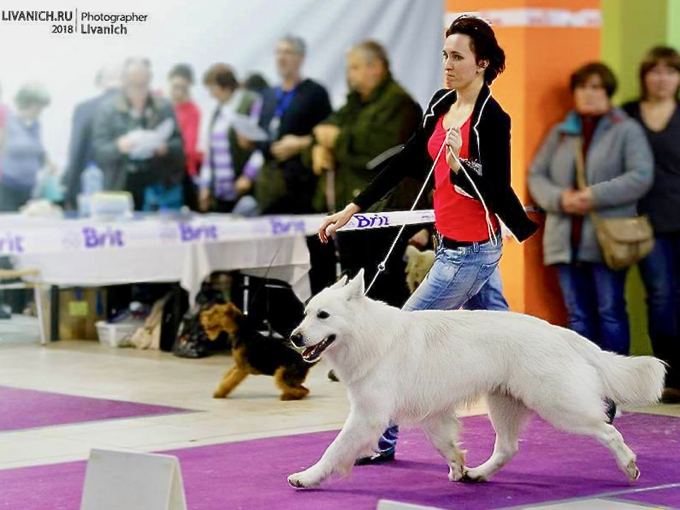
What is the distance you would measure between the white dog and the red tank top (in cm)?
47

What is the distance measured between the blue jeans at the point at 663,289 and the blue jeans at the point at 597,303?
0.20 metres

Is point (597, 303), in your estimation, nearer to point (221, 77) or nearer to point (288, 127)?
point (288, 127)

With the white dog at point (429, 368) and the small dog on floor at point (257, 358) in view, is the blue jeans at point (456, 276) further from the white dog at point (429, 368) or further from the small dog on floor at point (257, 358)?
the small dog on floor at point (257, 358)

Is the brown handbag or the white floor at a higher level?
the brown handbag

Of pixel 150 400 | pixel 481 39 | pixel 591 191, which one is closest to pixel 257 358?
pixel 150 400

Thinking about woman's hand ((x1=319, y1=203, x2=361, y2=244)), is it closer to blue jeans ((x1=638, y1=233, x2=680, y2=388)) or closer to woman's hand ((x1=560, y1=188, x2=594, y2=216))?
woman's hand ((x1=560, y1=188, x2=594, y2=216))

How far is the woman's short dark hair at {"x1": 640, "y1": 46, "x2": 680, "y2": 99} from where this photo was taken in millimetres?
8570

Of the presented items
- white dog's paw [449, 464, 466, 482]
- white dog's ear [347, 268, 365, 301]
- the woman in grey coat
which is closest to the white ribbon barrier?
the woman in grey coat

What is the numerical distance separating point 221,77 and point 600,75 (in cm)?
295

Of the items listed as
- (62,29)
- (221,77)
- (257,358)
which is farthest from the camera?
(221,77)

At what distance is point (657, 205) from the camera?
875cm

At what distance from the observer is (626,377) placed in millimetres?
5730

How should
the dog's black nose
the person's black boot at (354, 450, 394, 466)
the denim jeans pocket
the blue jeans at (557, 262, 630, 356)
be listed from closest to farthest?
the dog's black nose → the denim jeans pocket → the person's black boot at (354, 450, 394, 466) → the blue jeans at (557, 262, 630, 356)

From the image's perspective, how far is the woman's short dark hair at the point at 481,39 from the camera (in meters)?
5.94
